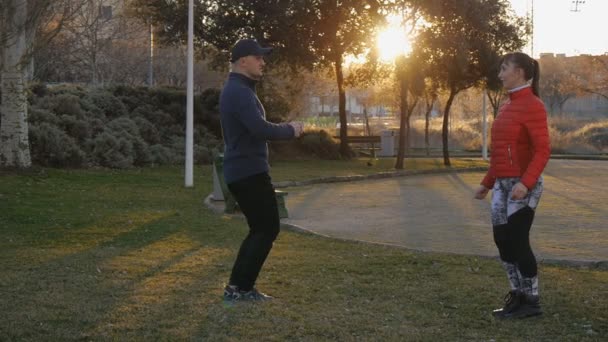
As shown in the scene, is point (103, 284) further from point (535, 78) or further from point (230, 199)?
point (230, 199)

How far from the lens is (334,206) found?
1509cm

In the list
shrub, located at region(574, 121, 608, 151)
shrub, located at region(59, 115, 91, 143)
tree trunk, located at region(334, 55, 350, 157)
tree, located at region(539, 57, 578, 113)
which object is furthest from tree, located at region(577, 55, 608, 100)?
shrub, located at region(59, 115, 91, 143)

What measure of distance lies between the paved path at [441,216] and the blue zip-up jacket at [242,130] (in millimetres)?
3922

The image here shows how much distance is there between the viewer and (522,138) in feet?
19.2

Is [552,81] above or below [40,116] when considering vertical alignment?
above

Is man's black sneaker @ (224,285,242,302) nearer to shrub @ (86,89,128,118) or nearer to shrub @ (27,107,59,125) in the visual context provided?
shrub @ (27,107,59,125)

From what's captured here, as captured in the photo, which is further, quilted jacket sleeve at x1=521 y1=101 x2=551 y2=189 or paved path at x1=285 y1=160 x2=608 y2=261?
paved path at x1=285 y1=160 x2=608 y2=261

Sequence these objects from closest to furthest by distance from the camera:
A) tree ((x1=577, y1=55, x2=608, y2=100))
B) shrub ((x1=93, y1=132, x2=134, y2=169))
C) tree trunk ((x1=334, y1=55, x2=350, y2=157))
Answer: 1. shrub ((x1=93, y1=132, x2=134, y2=169))
2. tree trunk ((x1=334, y1=55, x2=350, y2=157))
3. tree ((x1=577, y1=55, x2=608, y2=100))

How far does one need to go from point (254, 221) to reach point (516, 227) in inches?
75.6

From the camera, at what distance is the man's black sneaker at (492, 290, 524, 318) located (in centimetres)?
595

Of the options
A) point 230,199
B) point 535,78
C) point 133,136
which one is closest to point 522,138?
point 535,78

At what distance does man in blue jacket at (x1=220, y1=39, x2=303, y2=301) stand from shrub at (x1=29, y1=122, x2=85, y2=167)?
1488cm

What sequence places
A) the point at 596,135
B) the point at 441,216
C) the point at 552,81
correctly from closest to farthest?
the point at 441,216
the point at 596,135
the point at 552,81

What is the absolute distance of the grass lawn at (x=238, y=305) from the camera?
554 centimetres
